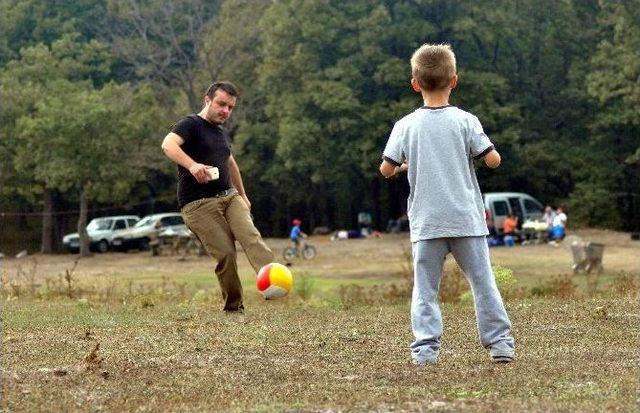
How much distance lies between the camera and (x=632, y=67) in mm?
49188

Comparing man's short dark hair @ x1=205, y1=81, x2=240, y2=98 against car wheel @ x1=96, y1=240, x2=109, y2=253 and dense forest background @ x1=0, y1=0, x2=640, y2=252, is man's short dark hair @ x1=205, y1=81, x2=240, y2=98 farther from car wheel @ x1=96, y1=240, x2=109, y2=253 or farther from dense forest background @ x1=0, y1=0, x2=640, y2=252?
car wheel @ x1=96, y1=240, x2=109, y2=253

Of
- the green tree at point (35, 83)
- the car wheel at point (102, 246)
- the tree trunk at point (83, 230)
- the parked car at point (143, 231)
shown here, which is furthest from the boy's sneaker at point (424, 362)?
the car wheel at point (102, 246)

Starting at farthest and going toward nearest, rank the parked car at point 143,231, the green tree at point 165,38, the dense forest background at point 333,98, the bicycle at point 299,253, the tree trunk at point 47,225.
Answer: the tree trunk at point 47,225 → the parked car at point 143,231 → the green tree at point 165,38 → the dense forest background at point 333,98 → the bicycle at point 299,253

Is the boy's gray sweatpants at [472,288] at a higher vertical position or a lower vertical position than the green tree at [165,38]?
lower

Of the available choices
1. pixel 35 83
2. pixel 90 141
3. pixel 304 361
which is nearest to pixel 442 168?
pixel 304 361

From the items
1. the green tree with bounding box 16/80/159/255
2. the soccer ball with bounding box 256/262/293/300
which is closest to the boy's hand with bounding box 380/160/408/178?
the soccer ball with bounding box 256/262/293/300

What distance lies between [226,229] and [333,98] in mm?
41074

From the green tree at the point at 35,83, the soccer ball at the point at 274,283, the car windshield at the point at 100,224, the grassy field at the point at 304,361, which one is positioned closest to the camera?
the grassy field at the point at 304,361

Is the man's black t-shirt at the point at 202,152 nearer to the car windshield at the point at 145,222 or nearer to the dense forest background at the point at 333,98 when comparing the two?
the dense forest background at the point at 333,98

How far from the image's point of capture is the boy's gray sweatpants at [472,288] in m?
7.24

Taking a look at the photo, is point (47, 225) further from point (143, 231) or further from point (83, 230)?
point (143, 231)

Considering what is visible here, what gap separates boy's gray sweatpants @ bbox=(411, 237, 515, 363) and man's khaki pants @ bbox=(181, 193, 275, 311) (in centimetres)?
377

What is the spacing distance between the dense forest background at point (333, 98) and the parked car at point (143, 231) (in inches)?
66.6

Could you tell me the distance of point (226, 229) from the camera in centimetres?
1134
